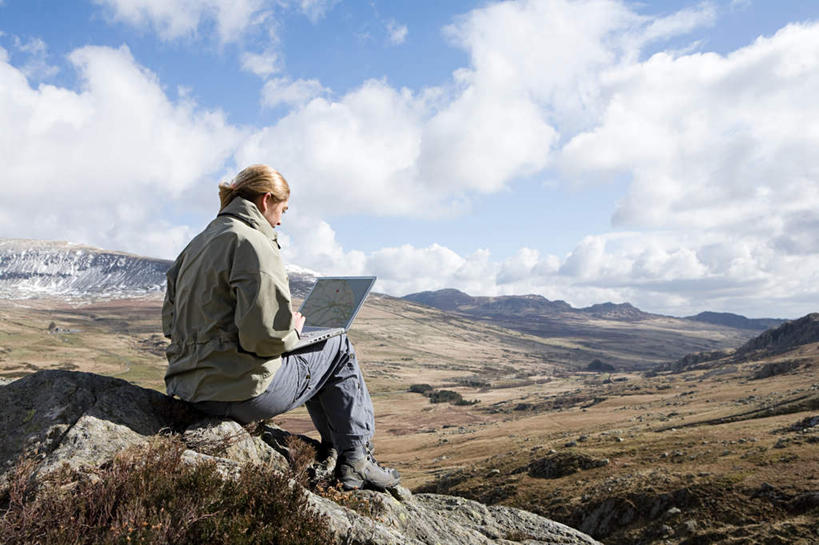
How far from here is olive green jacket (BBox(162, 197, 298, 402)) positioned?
14.8 feet

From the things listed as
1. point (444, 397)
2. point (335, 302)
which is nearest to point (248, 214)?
point (335, 302)

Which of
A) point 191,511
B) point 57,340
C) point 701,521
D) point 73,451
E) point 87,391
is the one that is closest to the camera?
point 191,511

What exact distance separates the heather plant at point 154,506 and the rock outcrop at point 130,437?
0.71 ft

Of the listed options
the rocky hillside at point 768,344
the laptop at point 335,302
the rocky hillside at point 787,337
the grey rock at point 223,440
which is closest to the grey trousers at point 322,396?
the grey rock at point 223,440

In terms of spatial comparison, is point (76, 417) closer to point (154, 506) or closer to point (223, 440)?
point (223, 440)

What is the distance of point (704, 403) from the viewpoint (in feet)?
151

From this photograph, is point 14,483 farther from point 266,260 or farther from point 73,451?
point 266,260

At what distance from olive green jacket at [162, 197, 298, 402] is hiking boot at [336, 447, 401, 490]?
158 centimetres

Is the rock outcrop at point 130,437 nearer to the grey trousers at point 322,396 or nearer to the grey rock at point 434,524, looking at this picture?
the grey rock at point 434,524

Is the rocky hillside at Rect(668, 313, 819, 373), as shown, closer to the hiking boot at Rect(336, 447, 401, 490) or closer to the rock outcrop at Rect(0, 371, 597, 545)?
the hiking boot at Rect(336, 447, 401, 490)

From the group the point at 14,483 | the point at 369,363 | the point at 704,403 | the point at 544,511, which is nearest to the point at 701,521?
the point at 544,511

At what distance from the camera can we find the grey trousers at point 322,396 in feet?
17.1

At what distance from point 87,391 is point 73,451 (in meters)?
1.06

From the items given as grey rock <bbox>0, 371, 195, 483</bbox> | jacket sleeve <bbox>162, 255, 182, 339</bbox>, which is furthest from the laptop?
grey rock <bbox>0, 371, 195, 483</bbox>
